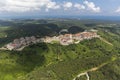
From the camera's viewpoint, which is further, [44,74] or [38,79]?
[44,74]

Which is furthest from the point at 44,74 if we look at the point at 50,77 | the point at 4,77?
the point at 4,77

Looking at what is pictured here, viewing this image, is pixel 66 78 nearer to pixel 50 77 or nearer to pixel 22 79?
pixel 50 77

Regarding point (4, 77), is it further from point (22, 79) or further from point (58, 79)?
point (58, 79)

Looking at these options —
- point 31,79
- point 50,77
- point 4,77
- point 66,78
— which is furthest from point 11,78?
point 66,78

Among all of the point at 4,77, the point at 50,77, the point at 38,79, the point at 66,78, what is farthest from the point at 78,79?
the point at 4,77

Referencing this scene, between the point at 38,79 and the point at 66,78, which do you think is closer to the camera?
the point at 38,79

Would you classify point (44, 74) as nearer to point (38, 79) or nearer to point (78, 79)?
point (38, 79)

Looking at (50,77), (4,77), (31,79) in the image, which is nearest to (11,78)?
(4,77)
